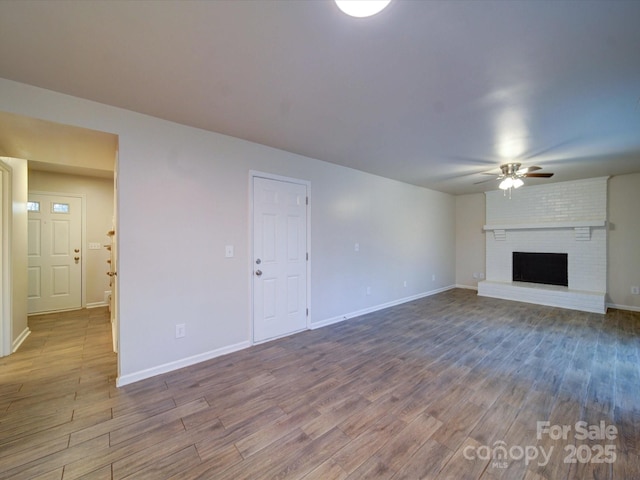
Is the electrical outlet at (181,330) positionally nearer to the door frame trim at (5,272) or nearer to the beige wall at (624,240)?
the door frame trim at (5,272)

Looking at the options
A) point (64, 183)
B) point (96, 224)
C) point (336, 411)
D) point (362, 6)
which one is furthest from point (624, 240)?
point (64, 183)

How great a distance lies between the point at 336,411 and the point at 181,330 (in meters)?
1.74

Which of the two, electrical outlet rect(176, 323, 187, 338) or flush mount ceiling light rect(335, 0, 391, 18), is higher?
flush mount ceiling light rect(335, 0, 391, 18)

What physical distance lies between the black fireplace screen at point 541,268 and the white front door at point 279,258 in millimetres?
5264

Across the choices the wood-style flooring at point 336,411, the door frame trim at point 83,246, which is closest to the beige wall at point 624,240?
the wood-style flooring at point 336,411

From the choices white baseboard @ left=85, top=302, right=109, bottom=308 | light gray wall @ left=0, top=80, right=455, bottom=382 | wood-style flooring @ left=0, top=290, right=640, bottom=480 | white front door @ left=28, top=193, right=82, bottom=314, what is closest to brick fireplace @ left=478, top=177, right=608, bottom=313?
wood-style flooring @ left=0, top=290, right=640, bottom=480

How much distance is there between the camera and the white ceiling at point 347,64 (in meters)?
1.36

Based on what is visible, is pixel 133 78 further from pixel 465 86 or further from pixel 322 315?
pixel 322 315

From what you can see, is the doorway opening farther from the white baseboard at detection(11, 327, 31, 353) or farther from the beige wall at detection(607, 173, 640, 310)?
the beige wall at detection(607, 173, 640, 310)

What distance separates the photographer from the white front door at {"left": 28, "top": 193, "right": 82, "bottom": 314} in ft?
A: 14.9

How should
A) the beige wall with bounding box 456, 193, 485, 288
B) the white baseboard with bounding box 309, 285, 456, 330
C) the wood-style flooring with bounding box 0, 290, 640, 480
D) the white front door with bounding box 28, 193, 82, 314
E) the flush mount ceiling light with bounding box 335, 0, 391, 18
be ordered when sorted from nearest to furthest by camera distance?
the flush mount ceiling light with bounding box 335, 0, 391, 18
the wood-style flooring with bounding box 0, 290, 640, 480
the white baseboard with bounding box 309, 285, 456, 330
the white front door with bounding box 28, 193, 82, 314
the beige wall with bounding box 456, 193, 485, 288

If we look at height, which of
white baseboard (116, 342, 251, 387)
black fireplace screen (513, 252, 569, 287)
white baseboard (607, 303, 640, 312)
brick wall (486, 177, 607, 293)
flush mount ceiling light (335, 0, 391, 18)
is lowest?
white baseboard (116, 342, 251, 387)

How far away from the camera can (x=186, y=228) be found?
272cm

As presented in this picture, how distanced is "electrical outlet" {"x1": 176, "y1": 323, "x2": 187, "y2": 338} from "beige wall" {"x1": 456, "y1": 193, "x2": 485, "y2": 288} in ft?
21.8
